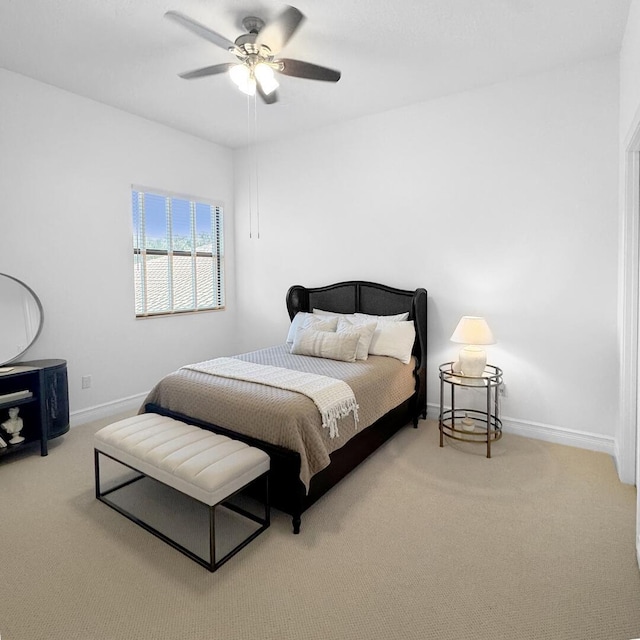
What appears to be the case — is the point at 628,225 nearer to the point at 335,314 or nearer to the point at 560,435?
the point at 560,435

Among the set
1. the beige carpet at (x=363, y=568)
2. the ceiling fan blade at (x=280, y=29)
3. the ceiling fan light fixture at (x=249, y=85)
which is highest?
the ceiling fan blade at (x=280, y=29)

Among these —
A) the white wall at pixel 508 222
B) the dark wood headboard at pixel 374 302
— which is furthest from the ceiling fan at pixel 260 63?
the dark wood headboard at pixel 374 302

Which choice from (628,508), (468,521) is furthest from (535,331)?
(468,521)

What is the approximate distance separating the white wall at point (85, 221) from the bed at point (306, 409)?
129 cm

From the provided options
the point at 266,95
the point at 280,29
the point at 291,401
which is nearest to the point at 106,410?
the point at 291,401

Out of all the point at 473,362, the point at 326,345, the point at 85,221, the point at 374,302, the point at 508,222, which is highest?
the point at 85,221

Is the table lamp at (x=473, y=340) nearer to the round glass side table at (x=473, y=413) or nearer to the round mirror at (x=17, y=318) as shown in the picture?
the round glass side table at (x=473, y=413)

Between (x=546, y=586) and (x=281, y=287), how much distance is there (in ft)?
12.2

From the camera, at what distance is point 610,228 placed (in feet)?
9.91

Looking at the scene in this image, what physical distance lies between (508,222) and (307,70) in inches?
78.5

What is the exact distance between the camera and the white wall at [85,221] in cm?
329

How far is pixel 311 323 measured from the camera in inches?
153

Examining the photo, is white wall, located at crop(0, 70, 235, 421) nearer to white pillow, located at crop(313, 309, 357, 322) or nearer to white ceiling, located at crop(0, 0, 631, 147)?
white ceiling, located at crop(0, 0, 631, 147)

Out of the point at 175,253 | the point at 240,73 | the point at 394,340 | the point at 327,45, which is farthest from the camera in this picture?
the point at 175,253
